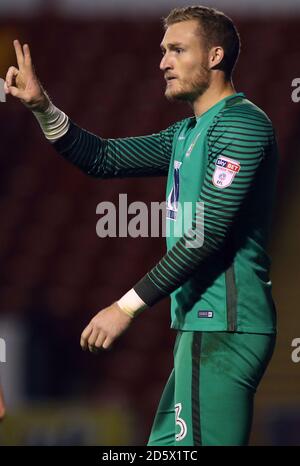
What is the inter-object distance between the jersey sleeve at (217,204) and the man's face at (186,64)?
186mm

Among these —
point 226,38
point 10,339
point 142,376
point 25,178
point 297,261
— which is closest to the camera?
point 226,38

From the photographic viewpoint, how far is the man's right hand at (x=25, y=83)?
3688 mm

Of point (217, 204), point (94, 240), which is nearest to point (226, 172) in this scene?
point (217, 204)

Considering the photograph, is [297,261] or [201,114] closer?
[201,114]

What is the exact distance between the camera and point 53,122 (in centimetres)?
384

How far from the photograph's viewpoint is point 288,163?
8461mm

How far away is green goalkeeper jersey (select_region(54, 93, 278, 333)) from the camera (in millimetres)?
3414

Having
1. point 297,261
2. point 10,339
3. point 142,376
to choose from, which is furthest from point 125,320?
point 297,261

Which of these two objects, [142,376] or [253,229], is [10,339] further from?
[253,229]

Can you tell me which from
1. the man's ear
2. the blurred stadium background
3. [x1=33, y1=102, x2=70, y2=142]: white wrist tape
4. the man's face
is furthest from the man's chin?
the blurred stadium background

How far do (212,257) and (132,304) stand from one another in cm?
28

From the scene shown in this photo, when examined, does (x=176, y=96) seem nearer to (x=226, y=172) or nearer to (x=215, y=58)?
(x=215, y=58)

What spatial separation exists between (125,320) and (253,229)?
48 centimetres

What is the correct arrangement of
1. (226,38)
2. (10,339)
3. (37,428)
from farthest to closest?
(10,339) → (37,428) → (226,38)
